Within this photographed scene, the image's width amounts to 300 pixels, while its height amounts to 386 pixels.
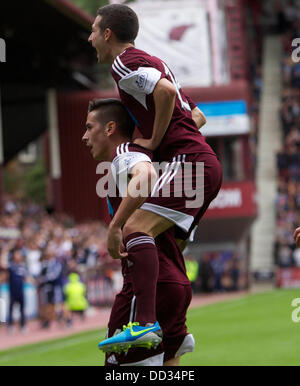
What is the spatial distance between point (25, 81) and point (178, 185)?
97.6 feet

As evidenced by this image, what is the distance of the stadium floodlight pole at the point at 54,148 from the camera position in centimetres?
3550

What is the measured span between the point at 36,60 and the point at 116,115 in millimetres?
28791

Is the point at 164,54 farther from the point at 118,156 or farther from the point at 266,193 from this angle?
the point at 118,156

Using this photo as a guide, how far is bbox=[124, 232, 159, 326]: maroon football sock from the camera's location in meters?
4.88

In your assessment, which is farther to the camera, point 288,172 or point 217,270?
point 288,172

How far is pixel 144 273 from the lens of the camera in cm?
490

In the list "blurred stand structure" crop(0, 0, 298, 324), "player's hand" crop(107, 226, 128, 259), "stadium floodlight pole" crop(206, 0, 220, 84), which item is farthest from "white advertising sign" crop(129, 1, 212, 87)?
"player's hand" crop(107, 226, 128, 259)

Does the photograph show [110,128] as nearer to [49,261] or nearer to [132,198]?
[132,198]

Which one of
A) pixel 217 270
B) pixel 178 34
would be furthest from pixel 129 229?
pixel 178 34

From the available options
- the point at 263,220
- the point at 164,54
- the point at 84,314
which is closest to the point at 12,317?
the point at 84,314

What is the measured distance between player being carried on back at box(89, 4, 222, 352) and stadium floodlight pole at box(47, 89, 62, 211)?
3041cm

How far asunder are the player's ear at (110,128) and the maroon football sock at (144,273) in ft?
2.22

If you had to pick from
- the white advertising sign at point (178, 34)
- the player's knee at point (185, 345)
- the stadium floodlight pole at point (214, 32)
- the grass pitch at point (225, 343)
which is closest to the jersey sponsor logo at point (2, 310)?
the grass pitch at point (225, 343)

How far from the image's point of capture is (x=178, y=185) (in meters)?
5.09
